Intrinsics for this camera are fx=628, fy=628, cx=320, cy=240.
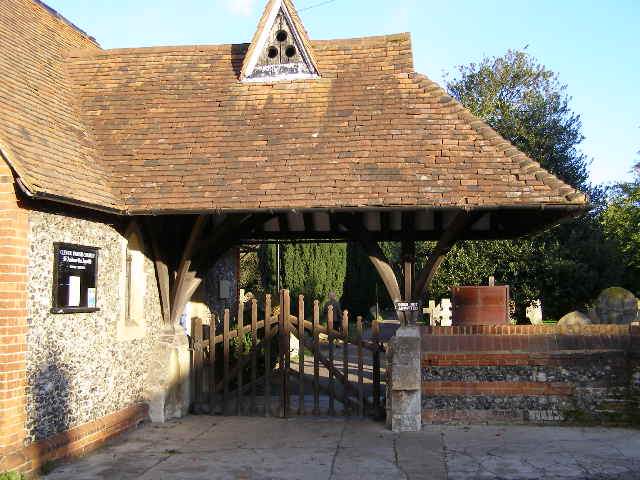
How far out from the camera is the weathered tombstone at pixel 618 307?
1309 centimetres

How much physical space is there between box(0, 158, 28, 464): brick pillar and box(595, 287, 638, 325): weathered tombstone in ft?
37.3

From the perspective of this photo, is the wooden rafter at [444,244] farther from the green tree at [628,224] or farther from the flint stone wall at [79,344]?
the green tree at [628,224]

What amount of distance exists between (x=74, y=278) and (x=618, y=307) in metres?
10.8

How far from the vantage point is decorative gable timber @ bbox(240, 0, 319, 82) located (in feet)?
36.4

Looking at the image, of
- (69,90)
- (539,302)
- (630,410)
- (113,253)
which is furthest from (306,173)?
(539,302)

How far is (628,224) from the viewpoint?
3203 centimetres

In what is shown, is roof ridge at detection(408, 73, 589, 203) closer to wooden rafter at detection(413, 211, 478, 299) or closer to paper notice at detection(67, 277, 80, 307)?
wooden rafter at detection(413, 211, 478, 299)

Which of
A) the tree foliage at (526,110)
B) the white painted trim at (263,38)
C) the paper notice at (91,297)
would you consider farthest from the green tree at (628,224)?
the paper notice at (91,297)

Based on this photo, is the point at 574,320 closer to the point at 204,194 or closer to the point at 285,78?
the point at 285,78

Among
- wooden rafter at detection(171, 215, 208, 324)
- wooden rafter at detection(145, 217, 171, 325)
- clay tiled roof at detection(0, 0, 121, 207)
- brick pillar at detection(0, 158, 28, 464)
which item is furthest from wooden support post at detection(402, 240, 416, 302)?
brick pillar at detection(0, 158, 28, 464)

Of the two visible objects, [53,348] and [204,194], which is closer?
[53,348]

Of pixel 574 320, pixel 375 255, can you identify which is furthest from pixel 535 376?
pixel 574 320

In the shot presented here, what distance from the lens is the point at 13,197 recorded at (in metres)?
6.60

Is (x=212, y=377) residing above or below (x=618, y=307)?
below
